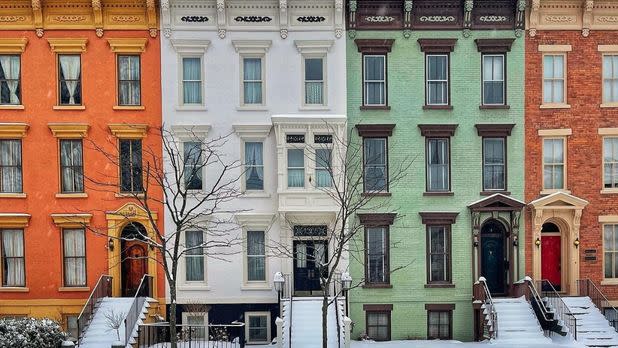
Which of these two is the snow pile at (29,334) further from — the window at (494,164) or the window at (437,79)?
the window at (494,164)

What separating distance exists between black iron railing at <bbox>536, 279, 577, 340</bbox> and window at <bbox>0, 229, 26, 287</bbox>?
761 inches

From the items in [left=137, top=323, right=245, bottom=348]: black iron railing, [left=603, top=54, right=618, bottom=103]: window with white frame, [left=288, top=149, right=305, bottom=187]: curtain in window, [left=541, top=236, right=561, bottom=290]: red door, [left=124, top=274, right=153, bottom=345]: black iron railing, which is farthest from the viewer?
[left=541, top=236, right=561, bottom=290]: red door

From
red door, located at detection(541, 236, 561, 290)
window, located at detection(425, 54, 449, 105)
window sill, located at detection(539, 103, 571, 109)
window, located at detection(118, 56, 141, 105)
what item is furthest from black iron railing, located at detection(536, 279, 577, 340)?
window, located at detection(118, 56, 141, 105)

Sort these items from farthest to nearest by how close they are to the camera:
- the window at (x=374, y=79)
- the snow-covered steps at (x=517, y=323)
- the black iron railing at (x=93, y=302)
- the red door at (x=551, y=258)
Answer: the red door at (x=551, y=258), the window at (x=374, y=79), the snow-covered steps at (x=517, y=323), the black iron railing at (x=93, y=302)

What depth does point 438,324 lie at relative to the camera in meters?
23.0

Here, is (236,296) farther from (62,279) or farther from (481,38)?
(481,38)

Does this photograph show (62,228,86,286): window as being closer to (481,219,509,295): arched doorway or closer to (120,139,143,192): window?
(120,139,143,192): window

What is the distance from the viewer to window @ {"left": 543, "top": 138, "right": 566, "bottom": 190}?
2327 cm

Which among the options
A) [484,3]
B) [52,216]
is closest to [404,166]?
[484,3]

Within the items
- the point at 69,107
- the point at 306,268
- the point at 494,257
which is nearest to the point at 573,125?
the point at 494,257

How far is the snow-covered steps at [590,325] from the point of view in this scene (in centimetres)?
2047

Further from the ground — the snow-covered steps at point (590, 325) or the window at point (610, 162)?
the window at point (610, 162)

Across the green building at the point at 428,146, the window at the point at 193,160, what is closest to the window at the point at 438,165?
the green building at the point at 428,146

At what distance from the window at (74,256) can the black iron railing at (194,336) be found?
Result: 12.5ft
